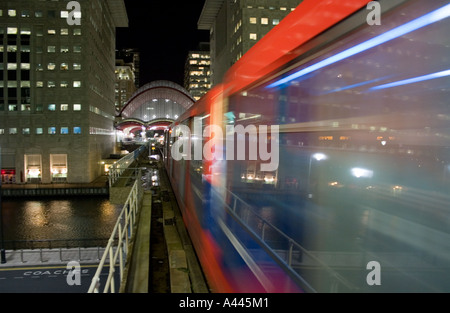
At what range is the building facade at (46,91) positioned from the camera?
130ft

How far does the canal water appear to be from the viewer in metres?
23.3

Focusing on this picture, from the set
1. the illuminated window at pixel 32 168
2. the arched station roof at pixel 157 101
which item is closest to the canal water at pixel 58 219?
the illuminated window at pixel 32 168

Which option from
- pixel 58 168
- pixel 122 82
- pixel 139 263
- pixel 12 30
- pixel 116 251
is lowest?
pixel 58 168

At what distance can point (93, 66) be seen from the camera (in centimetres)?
4356

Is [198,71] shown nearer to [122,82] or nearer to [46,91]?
[122,82]

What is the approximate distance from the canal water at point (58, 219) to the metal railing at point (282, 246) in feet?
63.7

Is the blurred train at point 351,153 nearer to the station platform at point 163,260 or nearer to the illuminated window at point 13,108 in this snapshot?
the station platform at point 163,260

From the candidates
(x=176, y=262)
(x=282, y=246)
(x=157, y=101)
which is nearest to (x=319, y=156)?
(x=282, y=246)

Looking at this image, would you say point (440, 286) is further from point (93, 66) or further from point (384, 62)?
point (93, 66)

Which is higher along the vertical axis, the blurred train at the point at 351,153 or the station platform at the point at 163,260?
the blurred train at the point at 351,153

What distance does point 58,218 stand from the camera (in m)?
27.8

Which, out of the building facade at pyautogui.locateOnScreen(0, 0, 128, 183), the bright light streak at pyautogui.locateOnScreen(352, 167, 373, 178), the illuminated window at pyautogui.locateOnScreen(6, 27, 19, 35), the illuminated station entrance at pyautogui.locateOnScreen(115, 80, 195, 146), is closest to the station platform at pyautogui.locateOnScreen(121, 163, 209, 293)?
the bright light streak at pyautogui.locateOnScreen(352, 167, 373, 178)

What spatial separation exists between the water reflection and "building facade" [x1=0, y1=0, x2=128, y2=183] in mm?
8328

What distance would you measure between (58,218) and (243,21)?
3452cm
